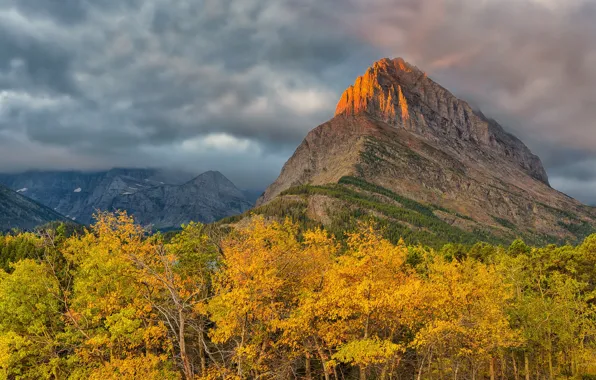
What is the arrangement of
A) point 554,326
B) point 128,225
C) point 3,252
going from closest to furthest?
point 128,225
point 554,326
point 3,252

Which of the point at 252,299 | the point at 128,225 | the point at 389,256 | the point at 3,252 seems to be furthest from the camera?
the point at 3,252

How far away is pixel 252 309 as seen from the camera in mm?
26234

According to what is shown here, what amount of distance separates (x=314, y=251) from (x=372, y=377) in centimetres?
1963

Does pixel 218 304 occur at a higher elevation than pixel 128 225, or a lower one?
lower

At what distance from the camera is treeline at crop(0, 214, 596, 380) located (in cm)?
2617

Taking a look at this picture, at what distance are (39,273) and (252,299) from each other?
25.8m

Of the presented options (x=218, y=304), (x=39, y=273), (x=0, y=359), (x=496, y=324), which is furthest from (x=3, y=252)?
(x=496, y=324)

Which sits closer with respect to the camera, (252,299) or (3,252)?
(252,299)

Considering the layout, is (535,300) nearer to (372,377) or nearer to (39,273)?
(372,377)

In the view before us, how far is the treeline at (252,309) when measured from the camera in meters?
26.2

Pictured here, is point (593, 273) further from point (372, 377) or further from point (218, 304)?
point (218, 304)

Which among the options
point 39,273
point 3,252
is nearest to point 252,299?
point 39,273

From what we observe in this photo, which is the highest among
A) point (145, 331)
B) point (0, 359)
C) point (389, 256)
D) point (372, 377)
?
point (389, 256)

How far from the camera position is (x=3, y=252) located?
72688mm
